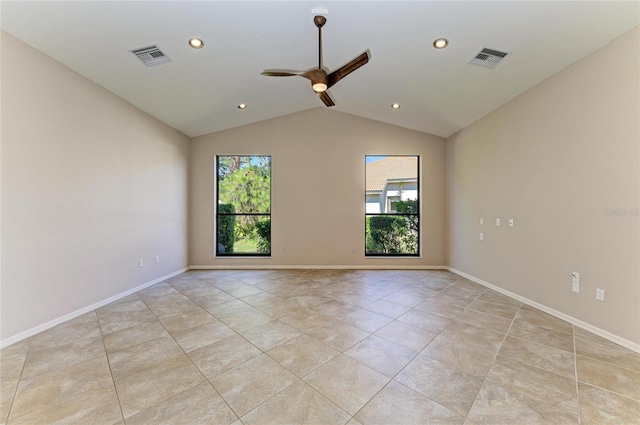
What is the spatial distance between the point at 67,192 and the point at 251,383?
315 centimetres

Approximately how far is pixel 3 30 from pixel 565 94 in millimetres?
6045

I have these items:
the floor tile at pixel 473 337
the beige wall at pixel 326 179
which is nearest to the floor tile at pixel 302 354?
the floor tile at pixel 473 337

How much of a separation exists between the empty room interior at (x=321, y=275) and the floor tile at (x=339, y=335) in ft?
0.07

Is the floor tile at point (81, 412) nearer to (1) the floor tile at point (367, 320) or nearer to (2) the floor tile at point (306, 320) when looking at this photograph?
(2) the floor tile at point (306, 320)

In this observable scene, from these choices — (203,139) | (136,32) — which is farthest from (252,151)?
(136,32)

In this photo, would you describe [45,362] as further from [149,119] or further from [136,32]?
[149,119]

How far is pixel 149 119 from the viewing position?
443 centimetres

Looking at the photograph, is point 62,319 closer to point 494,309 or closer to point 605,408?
point 605,408

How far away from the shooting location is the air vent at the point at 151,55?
294 centimetres

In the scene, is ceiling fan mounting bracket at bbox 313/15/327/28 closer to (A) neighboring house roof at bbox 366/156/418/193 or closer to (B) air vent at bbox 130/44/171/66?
(B) air vent at bbox 130/44/171/66

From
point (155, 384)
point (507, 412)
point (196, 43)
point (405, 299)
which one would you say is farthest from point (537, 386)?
point (196, 43)

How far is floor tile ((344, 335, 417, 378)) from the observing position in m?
2.09

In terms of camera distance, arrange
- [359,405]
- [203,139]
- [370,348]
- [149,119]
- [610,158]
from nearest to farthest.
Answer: [359,405] → [370,348] → [610,158] → [149,119] → [203,139]

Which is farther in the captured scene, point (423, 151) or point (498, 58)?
point (423, 151)
